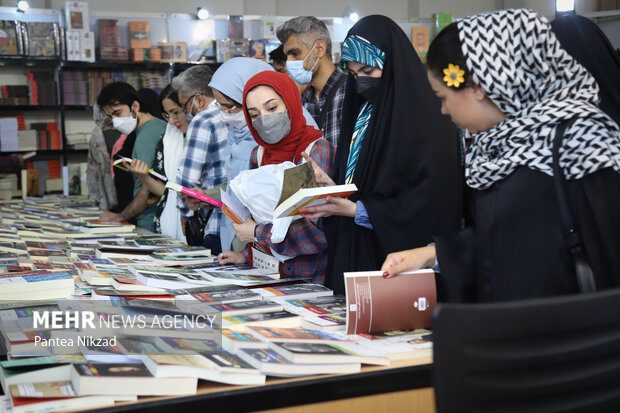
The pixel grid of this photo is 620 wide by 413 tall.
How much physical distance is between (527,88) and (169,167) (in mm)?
2757

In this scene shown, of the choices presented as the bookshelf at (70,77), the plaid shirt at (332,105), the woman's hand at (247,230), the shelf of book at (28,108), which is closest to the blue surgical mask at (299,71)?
the plaid shirt at (332,105)

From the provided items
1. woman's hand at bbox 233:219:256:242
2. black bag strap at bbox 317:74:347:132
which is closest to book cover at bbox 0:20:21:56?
black bag strap at bbox 317:74:347:132

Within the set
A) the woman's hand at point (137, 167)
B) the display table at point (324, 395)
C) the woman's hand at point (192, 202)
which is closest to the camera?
the display table at point (324, 395)

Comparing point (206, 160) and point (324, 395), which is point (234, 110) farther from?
point (324, 395)

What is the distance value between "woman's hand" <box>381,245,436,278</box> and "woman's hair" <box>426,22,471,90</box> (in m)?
0.42

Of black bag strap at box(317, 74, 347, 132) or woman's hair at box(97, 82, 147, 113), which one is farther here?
woman's hair at box(97, 82, 147, 113)

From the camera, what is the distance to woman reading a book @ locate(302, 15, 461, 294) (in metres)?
2.10

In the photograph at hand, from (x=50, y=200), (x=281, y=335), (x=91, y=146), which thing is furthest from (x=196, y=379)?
(x=50, y=200)

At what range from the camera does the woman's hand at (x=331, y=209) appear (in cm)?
199

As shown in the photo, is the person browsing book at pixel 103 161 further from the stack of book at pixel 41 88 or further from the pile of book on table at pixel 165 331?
the stack of book at pixel 41 88

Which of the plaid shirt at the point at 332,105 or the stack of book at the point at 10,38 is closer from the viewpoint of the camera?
the plaid shirt at the point at 332,105

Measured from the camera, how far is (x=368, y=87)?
88.5 inches

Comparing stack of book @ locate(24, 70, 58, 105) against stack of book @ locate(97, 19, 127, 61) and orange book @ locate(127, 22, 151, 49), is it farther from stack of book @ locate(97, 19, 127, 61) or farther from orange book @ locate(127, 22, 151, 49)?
orange book @ locate(127, 22, 151, 49)

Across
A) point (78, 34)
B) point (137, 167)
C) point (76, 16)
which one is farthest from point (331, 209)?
point (76, 16)
